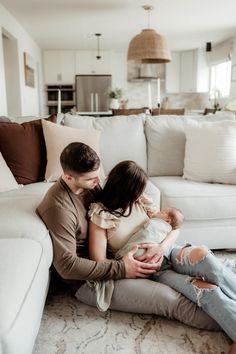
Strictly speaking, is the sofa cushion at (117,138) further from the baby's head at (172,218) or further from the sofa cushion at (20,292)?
the sofa cushion at (20,292)

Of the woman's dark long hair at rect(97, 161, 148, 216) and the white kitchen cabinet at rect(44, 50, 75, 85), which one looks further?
the white kitchen cabinet at rect(44, 50, 75, 85)

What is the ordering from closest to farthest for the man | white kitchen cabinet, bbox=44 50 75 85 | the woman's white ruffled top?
the man
the woman's white ruffled top
white kitchen cabinet, bbox=44 50 75 85

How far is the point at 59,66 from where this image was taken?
837 cm

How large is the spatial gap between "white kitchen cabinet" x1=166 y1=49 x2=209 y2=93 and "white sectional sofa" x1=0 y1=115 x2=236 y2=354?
20.4 feet

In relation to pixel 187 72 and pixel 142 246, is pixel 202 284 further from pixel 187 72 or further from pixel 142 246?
pixel 187 72

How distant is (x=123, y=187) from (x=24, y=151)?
106 centimetres

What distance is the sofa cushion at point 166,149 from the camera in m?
2.63

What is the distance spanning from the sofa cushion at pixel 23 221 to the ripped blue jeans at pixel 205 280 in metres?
0.56

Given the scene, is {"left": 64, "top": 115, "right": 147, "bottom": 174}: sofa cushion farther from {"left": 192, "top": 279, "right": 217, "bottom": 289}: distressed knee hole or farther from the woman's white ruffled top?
{"left": 192, "top": 279, "right": 217, "bottom": 289}: distressed knee hole

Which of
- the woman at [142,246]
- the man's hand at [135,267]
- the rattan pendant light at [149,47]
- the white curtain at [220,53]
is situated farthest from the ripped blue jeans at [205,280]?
the white curtain at [220,53]

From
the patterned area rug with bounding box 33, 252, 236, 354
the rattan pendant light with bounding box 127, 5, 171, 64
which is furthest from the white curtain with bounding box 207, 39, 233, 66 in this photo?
the patterned area rug with bounding box 33, 252, 236, 354

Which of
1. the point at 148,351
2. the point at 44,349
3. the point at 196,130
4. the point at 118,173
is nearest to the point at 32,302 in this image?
the point at 44,349

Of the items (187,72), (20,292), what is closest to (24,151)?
(20,292)

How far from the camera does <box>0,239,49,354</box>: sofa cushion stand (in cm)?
91
